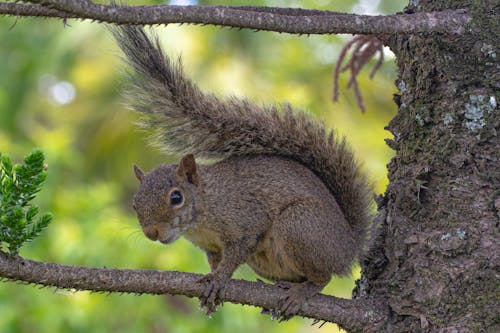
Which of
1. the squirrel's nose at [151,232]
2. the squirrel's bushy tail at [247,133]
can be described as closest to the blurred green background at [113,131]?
the squirrel's bushy tail at [247,133]

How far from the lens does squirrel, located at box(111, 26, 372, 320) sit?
6.78 feet

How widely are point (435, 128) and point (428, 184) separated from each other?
14 centimetres

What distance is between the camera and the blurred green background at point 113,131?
3.69m

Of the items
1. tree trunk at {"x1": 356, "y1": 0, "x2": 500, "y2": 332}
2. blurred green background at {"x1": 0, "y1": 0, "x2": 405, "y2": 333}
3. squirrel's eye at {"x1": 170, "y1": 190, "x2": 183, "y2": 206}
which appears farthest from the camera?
blurred green background at {"x1": 0, "y1": 0, "x2": 405, "y2": 333}

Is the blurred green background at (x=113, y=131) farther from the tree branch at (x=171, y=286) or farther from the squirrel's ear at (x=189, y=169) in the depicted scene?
the tree branch at (x=171, y=286)

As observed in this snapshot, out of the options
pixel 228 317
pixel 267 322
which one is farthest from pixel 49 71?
pixel 228 317

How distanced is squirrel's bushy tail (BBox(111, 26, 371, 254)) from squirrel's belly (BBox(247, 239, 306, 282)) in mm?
229

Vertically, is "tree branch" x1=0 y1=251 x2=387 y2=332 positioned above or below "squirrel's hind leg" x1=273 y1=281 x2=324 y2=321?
below

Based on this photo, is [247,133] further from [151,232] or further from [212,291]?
[212,291]

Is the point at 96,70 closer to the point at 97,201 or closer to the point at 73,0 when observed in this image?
the point at 97,201

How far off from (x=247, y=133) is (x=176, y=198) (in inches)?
11.7

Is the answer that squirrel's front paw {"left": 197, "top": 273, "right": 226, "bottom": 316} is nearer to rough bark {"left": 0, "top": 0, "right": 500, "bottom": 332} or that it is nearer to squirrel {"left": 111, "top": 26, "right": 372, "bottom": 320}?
squirrel {"left": 111, "top": 26, "right": 372, "bottom": 320}

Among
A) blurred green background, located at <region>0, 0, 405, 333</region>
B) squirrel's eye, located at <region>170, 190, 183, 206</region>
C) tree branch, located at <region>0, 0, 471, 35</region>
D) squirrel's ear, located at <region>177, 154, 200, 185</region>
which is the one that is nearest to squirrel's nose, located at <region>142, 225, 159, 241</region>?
squirrel's eye, located at <region>170, 190, 183, 206</region>

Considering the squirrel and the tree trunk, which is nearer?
the tree trunk
